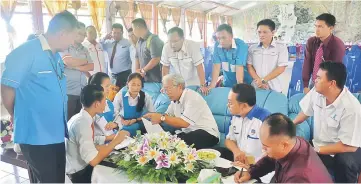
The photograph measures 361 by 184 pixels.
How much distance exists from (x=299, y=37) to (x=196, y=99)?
281 inches

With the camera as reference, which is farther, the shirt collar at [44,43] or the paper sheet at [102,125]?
the paper sheet at [102,125]

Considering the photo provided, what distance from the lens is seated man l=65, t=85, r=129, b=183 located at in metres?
1.68

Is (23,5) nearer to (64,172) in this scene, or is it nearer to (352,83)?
(64,172)

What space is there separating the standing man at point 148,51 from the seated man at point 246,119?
1.62 meters

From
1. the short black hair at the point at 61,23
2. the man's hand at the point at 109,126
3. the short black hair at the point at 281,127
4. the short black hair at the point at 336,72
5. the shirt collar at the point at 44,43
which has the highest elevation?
the short black hair at the point at 61,23

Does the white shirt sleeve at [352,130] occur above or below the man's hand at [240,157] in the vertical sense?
above

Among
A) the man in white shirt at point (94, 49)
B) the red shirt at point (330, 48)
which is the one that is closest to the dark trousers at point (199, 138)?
the red shirt at point (330, 48)

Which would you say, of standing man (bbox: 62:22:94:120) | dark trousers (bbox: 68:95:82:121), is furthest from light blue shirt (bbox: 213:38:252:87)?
dark trousers (bbox: 68:95:82:121)

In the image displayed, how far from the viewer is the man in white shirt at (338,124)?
179cm

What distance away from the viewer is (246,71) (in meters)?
2.98

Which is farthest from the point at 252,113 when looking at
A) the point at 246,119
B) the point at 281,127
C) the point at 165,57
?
the point at 165,57

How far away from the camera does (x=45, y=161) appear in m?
1.71

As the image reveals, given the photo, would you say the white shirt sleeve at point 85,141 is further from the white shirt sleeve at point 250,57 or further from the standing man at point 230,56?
the white shirt sleeve at point 250,57

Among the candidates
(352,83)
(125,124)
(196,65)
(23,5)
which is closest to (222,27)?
(196,65)
